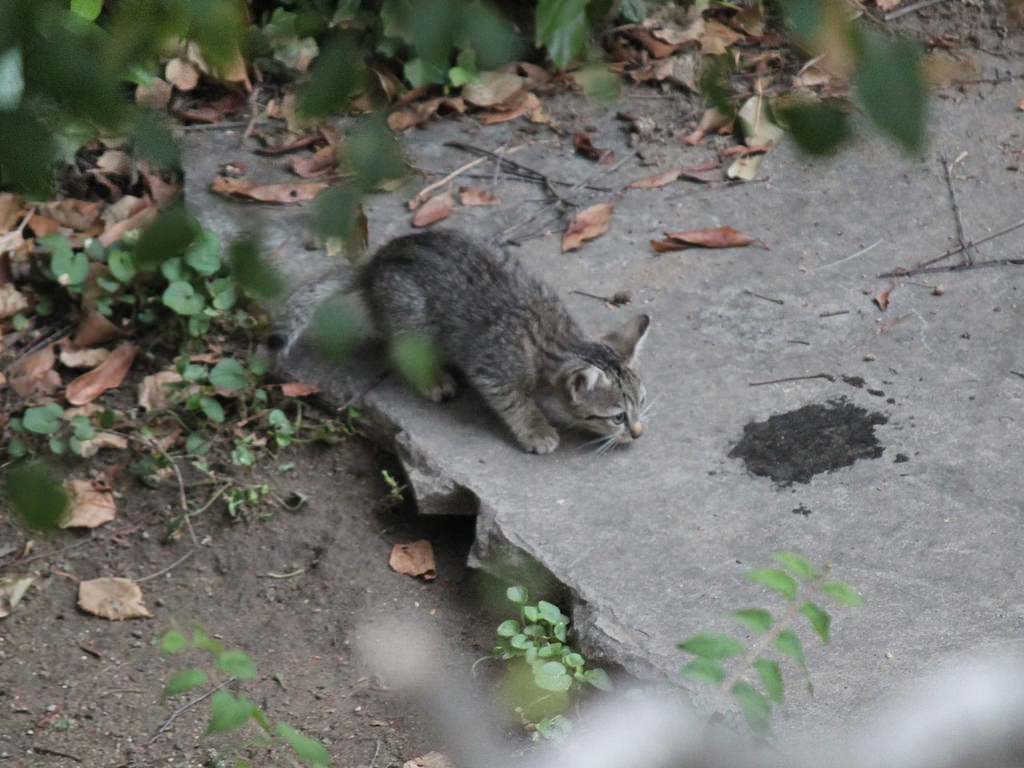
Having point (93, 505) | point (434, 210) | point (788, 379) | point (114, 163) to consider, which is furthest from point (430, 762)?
point (114, 163)

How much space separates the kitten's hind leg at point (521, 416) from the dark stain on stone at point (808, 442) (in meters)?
0.74

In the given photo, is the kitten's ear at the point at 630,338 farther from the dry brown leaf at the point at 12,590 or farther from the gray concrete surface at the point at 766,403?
the dry brown leaf at the point at 12,590

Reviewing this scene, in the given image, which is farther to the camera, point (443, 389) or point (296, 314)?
point (296, 314)

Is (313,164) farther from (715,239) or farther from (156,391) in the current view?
(715,239)

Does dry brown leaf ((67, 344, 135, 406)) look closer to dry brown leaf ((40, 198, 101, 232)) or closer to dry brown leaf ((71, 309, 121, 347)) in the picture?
dry brown leaf ((71, 309, 121, 347))

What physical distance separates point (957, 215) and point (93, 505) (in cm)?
412

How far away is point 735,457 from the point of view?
15.3ft

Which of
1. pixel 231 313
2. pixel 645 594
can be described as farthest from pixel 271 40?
pixel 231 313

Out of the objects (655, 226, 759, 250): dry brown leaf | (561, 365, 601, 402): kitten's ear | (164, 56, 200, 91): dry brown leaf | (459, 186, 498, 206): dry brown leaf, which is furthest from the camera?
(164, 56, 200, 91): dry brown leaf

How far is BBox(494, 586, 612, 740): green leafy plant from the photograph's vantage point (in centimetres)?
388

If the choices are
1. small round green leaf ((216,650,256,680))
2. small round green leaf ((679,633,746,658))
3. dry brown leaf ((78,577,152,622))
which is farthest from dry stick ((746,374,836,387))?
small round green leaf ((679,633,746,658))

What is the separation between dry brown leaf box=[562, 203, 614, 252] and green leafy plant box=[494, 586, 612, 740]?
213 centimetres

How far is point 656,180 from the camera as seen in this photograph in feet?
20.5

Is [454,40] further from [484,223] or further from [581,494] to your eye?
[484,223]
